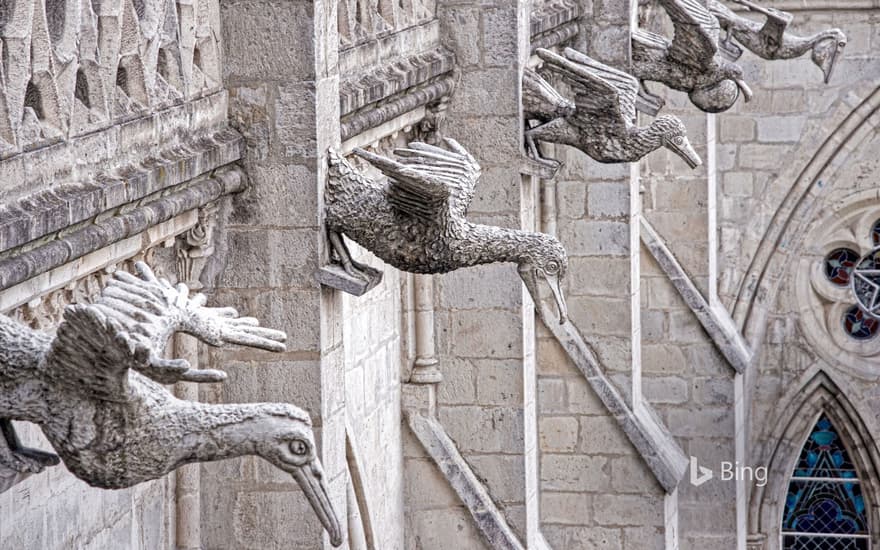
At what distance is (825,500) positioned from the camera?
1380 cm

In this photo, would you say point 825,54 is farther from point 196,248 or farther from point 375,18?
point 196,248

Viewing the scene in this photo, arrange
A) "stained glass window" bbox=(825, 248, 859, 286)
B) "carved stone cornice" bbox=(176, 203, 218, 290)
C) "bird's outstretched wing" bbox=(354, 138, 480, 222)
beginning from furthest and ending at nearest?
"stained glass window" bbox=(825, 248, 859, 286), "bird's outstretched wing" bbox=(354, 138, 480, 222), "carved stone cornice" bbox=(176, 203, 218, 290)

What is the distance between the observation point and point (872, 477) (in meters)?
13.6

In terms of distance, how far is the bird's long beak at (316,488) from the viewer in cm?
419

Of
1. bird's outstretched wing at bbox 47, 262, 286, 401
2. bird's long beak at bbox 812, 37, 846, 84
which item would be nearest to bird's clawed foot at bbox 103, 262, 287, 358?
bird's outstretched wing at bbox 47, 262, 286, 401

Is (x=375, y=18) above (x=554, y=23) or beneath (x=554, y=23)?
above

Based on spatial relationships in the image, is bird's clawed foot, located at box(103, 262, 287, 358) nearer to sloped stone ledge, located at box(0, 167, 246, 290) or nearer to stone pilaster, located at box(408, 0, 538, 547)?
sloped stone ledge, located at box(0, 167, 246, 290)

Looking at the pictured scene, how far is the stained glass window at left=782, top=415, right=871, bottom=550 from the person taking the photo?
13.7 meters

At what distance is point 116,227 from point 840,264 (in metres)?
9.69

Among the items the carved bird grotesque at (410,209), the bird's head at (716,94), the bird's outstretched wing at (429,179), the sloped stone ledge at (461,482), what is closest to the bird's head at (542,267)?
the carved bird grotesque at (410,209)

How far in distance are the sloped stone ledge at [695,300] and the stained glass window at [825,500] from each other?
146 centimetres

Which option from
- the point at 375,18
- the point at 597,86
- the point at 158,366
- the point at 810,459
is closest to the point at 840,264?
the point at 810,459

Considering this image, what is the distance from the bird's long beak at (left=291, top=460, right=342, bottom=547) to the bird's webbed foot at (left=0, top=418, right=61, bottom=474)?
20.3 inches

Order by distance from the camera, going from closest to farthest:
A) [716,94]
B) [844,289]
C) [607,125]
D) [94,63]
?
[94,63] → [607,125] → [716,94] → [844,289]
